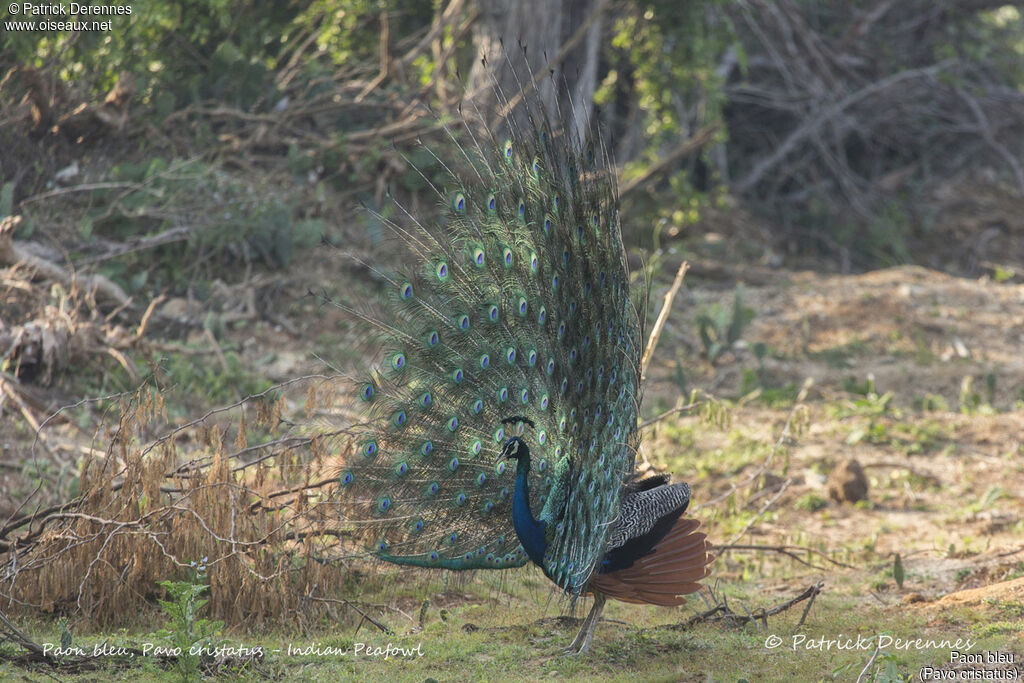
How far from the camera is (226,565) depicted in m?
5.45

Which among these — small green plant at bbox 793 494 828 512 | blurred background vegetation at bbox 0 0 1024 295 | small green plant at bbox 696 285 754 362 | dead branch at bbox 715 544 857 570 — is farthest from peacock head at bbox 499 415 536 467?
small green plant at bbox 696 285 754 362

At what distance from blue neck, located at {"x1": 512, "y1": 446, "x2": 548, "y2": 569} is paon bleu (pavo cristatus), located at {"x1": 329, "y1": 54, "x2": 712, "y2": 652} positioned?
67 millimetres

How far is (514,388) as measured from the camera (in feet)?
17.0

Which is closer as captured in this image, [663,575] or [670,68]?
[663,575]

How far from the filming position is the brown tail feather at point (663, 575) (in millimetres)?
5027

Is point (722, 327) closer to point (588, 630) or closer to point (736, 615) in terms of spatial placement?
point (736, 615)

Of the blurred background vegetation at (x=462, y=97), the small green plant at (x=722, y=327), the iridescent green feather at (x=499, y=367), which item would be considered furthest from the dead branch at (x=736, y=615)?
the small green plant at (x=722, y=327)

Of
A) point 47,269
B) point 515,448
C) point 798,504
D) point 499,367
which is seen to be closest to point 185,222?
point 47,269

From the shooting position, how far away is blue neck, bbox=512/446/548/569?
4855 mm

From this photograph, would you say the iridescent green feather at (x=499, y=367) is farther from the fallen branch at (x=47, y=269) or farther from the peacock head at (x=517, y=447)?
the fallen branch at (x=47, y=269)

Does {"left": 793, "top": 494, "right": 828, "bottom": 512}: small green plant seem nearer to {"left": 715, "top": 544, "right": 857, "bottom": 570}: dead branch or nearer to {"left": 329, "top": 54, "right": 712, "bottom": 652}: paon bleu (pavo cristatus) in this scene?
{"left": 715, "top": 544, "right": 857, "bottom": 570}: dead branch

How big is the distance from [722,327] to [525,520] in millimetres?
6437

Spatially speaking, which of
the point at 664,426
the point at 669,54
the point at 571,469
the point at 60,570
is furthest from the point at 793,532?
the point at 669,54

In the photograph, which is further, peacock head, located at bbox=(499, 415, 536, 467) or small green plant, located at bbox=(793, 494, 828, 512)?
small green plant, located at bbox=(793, 494, 828, 512)
